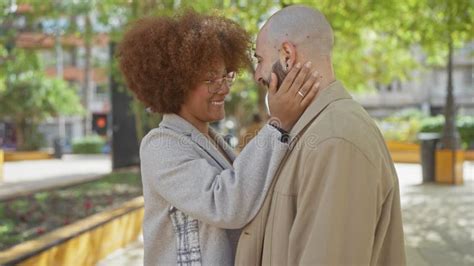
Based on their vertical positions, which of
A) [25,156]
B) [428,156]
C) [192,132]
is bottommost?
[25,156]

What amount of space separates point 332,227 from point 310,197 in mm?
105

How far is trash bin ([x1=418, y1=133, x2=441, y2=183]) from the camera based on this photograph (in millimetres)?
14180

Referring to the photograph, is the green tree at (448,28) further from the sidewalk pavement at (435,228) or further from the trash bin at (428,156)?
the sidewalk pavement at (435,228)

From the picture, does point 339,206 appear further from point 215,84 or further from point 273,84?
point 215,84

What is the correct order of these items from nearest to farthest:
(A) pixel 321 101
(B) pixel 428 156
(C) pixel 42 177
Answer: (A) pixel 321 101 → (B) pixel 428 156 → (C) pixel 42 177

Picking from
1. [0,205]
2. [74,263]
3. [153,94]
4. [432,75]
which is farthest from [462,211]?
[432,75]

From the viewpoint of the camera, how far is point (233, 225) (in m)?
1.98

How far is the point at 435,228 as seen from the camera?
8.57 metres

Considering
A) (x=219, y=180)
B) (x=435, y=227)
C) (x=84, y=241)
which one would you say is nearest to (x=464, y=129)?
(x=435, y=227)

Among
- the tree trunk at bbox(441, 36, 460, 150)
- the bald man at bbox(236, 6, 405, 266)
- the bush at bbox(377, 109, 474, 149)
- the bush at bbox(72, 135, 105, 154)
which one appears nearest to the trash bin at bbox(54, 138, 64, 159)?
the bush at bbox(72, 135, 105, 154)

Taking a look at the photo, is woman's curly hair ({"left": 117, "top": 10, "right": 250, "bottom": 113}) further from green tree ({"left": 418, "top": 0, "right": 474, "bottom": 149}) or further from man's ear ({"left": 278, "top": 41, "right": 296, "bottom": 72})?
green tree ({"left": 418, "top": 0, "right": 474, "bottom": 149})

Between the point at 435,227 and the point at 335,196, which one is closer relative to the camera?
the point at 335,196

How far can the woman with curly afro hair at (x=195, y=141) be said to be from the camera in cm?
195

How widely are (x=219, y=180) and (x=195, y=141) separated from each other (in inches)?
13.2
